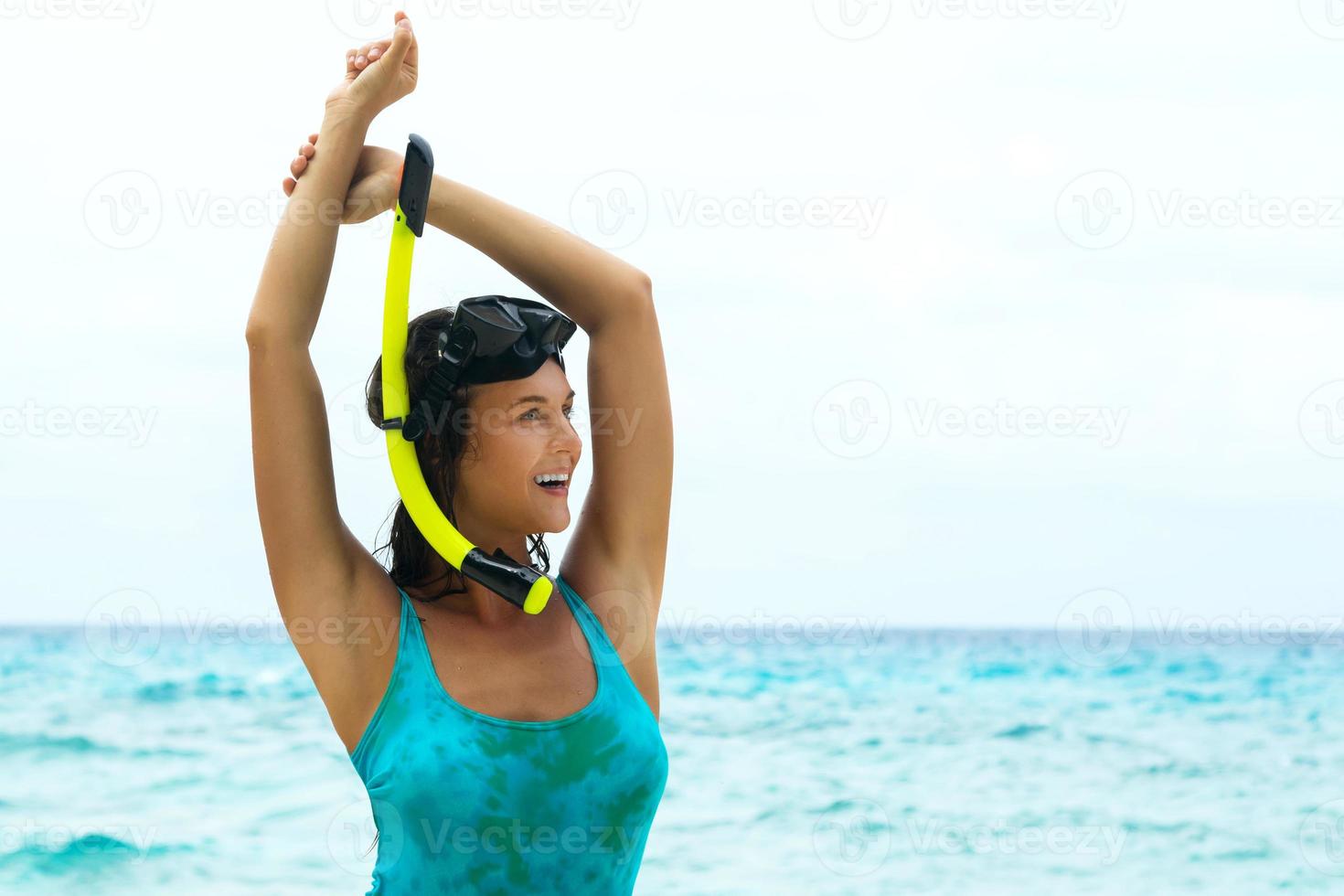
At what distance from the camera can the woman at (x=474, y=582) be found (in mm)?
1954

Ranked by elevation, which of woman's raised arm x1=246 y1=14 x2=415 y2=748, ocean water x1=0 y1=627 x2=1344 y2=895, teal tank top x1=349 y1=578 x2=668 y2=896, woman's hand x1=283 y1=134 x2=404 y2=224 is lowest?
ocean water x1=0 y1=627 x2=1344 y2=895

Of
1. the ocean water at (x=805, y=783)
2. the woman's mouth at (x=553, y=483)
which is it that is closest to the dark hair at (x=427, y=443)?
the woman's mouth at (x=553, y=483)

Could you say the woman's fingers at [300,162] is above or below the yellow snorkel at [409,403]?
above

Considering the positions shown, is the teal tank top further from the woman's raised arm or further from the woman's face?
the woman's face

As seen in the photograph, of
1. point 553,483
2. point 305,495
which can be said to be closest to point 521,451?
point 553,483

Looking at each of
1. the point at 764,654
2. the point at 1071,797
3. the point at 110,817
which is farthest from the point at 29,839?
the point at 764,654

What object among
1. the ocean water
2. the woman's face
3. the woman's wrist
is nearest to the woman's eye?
the woman's face

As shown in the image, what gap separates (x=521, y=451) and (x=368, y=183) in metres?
0.49

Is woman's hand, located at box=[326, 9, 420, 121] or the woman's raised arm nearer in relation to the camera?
Answer: the woman's raised arm

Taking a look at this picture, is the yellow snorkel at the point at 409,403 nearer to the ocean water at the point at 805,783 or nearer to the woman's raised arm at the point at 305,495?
the woman's raised arm at the point at 305,495

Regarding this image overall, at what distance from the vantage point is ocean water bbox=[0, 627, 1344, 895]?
8.68m

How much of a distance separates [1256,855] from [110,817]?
7805 millimetres

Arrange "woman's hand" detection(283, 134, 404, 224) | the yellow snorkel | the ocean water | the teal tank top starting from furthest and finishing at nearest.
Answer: the ocean water
"woman's hand" detection(283, 134, 404, 224)
the yellow snorkel
the teal tank top

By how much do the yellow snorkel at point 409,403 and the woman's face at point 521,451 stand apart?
0.23 feet
